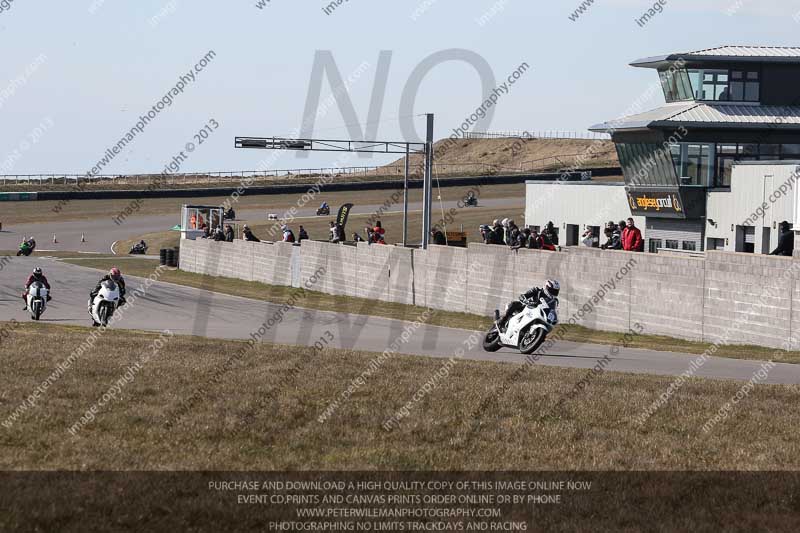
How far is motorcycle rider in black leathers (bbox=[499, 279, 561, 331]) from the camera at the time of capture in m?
20.8

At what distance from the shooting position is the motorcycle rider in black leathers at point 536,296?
2083 centimetres

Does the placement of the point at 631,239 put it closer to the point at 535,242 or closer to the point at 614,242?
the point at 614,242

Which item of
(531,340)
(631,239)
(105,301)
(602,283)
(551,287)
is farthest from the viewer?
(602,283)

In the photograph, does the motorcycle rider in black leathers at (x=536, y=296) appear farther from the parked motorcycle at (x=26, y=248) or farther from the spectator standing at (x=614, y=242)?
the parked motorcycle at (x=26, y=248)

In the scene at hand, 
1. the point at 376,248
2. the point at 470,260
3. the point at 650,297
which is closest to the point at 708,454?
the point at 650,297

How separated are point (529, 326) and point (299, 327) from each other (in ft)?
32.0

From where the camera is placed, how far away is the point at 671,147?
4106cm

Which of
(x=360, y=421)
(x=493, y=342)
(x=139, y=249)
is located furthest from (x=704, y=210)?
(x=139, y=249)

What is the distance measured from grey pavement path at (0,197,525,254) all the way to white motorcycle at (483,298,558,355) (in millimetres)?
52799

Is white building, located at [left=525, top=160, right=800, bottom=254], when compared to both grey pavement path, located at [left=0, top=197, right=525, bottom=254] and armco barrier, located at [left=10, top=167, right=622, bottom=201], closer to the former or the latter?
grey pavement path, located at [left=0, top=197, right=525, bottom=254]

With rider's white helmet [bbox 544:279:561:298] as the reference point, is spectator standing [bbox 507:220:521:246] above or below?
above

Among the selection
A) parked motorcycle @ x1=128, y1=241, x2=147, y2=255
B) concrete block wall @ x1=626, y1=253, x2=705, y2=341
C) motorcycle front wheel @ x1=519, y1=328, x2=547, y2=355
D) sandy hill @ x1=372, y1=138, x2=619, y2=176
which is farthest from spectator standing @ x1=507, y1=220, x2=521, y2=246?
sandy hill @ x1=372, y1=138, x2=619, y2=176

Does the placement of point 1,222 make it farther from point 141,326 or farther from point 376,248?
point 141,326

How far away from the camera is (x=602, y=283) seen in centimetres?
3011
